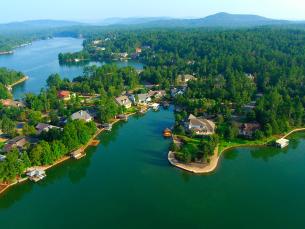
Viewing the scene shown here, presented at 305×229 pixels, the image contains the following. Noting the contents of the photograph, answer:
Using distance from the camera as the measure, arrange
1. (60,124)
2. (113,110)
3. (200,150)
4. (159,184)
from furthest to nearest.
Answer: (113,110) → (60,124) → (200,150) → (159,184)

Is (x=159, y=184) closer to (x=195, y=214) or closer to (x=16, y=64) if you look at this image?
(x=195, y=214)

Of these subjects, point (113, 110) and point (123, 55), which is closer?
point (113, 110)

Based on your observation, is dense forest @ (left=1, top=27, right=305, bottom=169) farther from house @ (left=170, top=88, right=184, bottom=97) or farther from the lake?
the lake

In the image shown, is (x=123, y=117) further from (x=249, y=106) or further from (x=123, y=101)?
(x=249, y=106)

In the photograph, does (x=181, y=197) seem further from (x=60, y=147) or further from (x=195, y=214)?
(x=60, y=147)

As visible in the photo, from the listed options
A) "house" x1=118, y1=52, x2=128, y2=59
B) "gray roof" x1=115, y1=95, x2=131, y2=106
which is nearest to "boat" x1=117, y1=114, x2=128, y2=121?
"gray roof" x1=115, y1=95, x2=131, y2=106

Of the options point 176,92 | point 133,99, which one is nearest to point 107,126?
point 133,99

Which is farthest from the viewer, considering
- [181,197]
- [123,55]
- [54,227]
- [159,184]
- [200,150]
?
[123,55]

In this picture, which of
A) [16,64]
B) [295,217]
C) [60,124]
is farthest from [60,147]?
[16,64]
